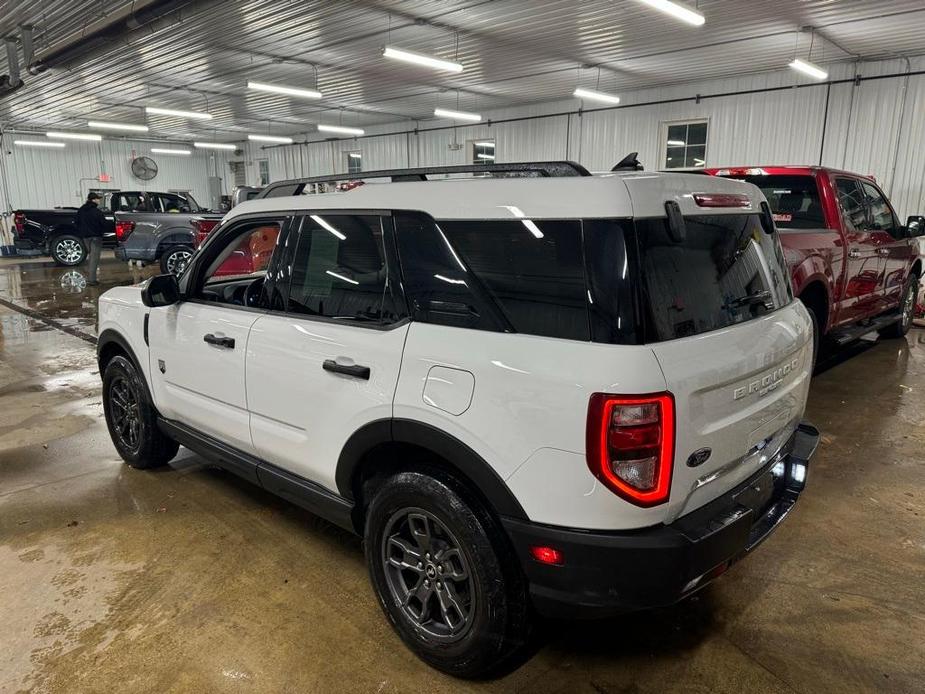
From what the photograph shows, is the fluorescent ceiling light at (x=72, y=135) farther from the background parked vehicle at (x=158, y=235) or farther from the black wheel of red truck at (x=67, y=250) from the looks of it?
the background parked vehicle at (x=158, y=235)

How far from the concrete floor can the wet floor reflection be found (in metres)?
6.07

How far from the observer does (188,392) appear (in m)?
3.12

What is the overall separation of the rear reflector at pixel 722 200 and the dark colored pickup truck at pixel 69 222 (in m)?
14.2

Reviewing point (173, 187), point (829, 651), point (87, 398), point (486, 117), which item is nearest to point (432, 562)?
point (829, 651)

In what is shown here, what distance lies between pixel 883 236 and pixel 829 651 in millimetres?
5111

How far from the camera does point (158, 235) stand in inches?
509

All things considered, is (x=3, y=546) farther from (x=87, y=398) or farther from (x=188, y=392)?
(x=87, y=398)

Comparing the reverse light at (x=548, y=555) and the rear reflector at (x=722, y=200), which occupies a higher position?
the rear reflector at (x=722, y=200)

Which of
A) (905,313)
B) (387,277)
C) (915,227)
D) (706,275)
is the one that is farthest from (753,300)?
(905,313)

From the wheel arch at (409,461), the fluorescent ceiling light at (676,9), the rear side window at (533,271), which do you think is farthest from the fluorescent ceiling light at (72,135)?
the rear side window at (533,271)

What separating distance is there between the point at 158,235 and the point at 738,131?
1286 centimetres

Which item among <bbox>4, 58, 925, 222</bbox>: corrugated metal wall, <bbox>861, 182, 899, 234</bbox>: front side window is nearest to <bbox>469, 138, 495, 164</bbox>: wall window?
<bbox>4, 58, 925, 222</bbox>: corrugated metal wall

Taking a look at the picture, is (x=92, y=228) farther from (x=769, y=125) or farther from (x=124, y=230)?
(x=769, y=125)

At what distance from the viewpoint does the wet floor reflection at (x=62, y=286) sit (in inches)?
384
